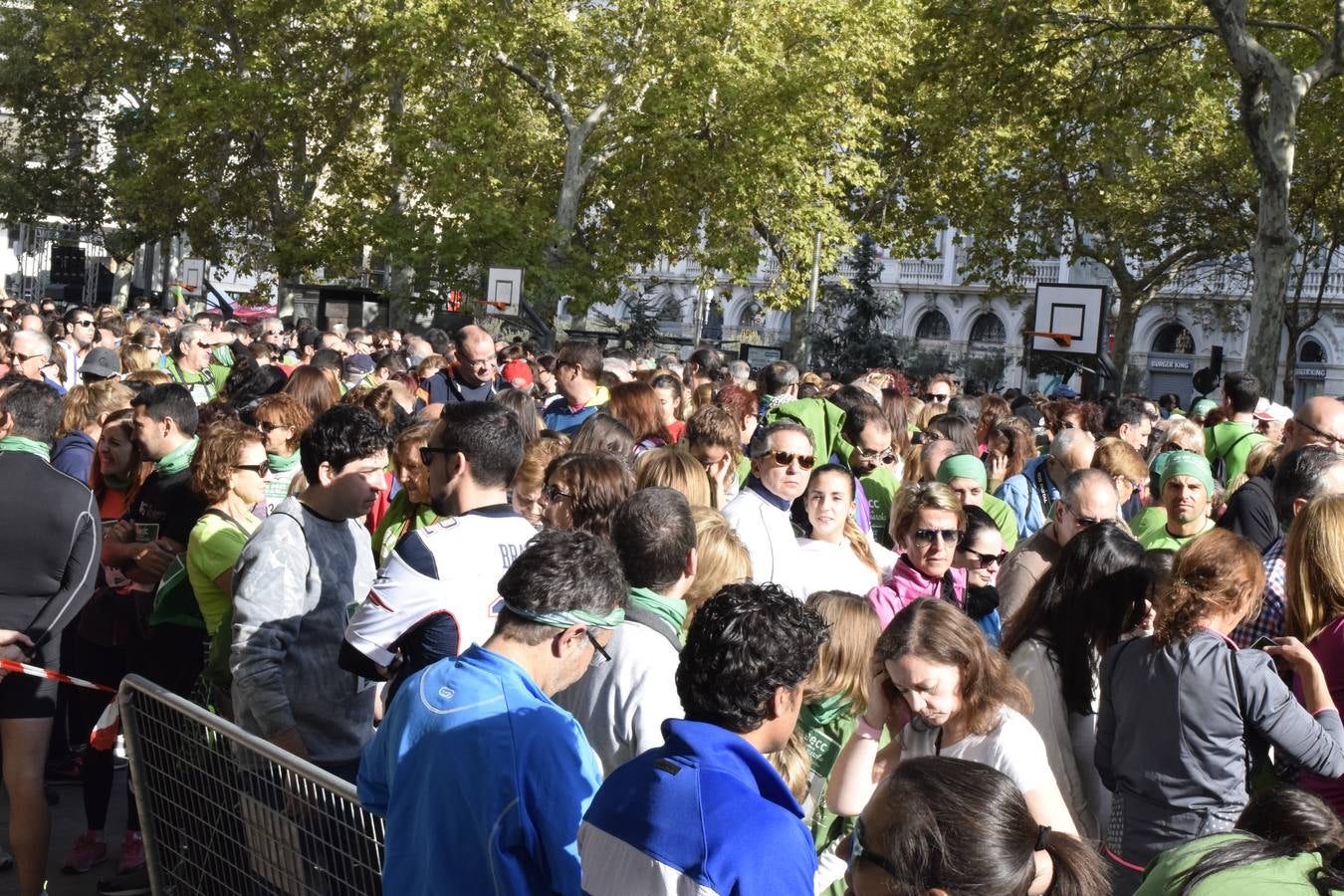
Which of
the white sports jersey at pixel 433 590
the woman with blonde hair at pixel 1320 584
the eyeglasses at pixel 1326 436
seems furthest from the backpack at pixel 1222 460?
the white sports jersey at pixel 433 590

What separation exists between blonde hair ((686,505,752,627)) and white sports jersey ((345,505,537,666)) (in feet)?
2.32

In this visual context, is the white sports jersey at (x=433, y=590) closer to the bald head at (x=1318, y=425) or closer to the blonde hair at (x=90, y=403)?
the blonde hair at (x=90, y=403)

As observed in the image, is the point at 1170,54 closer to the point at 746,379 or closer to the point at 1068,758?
the point at 746,379

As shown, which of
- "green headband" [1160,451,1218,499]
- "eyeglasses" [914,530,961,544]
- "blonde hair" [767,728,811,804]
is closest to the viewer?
"blonde hair" [767,728,811,804]

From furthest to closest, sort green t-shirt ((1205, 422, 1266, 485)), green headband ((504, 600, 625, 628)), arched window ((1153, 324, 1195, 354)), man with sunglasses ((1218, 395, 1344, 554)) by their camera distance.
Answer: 1. arched window ((1153, 324, 1195, 354))
2. green t-shirt ((1205, 422, 1266, 485))
3. man with sunglasses ((1218, 395, 1344, 554))
4. green headband ((504, 600, 625, 628))

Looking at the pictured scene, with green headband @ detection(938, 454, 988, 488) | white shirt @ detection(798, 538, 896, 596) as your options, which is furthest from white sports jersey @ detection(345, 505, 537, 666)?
green headband @ detection(938, 454, 988, 488)

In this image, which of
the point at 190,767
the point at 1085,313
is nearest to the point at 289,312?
the point at 1085,313

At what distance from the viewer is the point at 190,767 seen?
12.9ft

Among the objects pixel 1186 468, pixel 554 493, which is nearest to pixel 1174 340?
pixel 1186 468

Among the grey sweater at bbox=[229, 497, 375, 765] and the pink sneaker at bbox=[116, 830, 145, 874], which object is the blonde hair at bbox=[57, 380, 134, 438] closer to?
the pink sneaker at bbox=[116, 830, 145, 874]

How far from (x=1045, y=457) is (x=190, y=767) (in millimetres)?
5842

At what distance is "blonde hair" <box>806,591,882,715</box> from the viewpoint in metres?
3.82

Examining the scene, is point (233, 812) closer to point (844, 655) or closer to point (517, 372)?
point (844, 655)

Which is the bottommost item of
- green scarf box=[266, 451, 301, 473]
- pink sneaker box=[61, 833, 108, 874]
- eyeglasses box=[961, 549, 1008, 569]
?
pink sneaker box=[61, 833, 108, 874]
